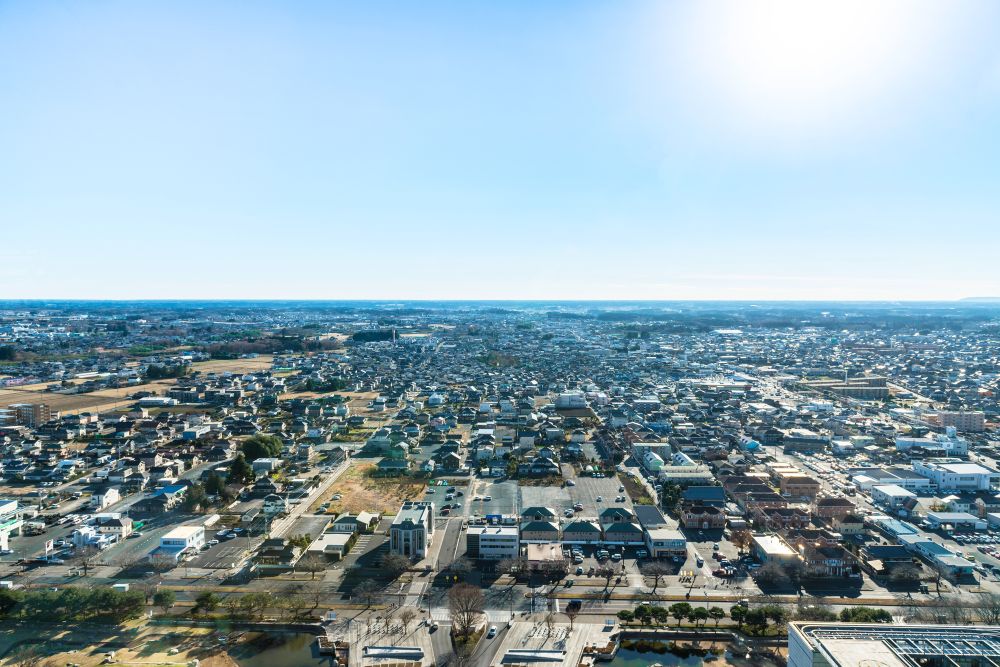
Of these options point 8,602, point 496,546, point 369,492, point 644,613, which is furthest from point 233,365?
point 644,613

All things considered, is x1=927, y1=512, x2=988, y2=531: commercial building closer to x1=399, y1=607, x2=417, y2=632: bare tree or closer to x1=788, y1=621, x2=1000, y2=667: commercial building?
x1=788, y1=621, x2=1000, y2=667: commercial building

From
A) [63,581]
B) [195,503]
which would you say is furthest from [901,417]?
[63,581]

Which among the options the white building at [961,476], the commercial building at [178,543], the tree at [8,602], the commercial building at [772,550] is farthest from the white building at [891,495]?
the tree at [8,602]

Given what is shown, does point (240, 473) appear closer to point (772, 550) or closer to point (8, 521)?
point (8, 521)

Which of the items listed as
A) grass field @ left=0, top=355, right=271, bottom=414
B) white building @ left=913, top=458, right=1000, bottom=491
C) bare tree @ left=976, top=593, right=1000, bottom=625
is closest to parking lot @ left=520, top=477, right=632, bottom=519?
bare tree @ left=976, top=593, right=1000, bottom=625

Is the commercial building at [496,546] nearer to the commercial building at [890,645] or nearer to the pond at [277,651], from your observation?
the pond at [277,651]
